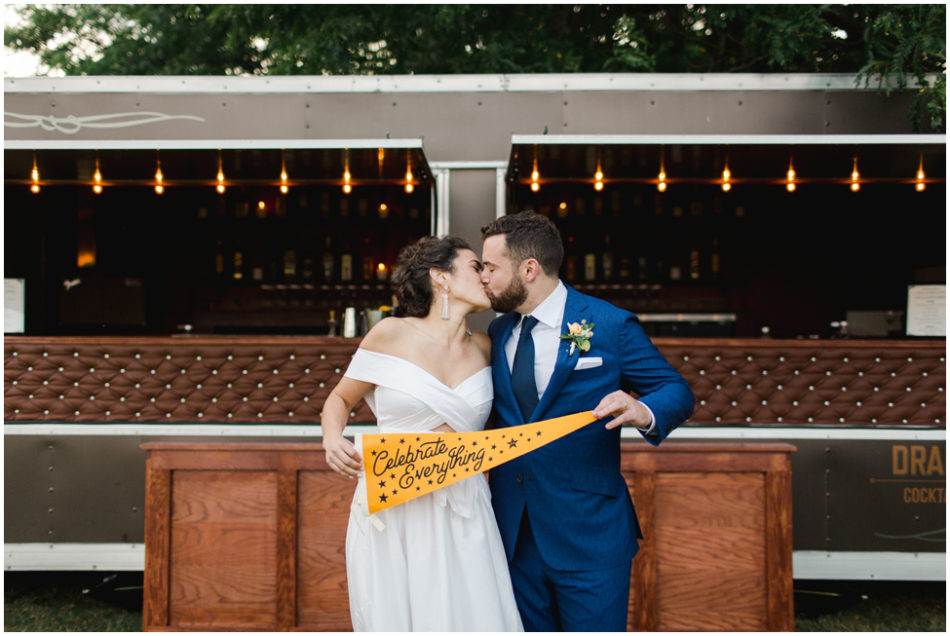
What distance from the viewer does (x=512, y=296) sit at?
225 centimetres

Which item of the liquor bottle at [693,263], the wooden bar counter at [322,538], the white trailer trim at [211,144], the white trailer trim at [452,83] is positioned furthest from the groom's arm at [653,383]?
the liquor bottle at [693,263]

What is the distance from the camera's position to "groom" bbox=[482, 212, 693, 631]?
211 cm

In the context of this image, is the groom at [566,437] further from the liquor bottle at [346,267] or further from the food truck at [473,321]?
the liquor bottle at [346,267]

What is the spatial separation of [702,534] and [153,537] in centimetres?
335

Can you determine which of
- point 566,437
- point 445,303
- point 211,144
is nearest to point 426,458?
point 566,437

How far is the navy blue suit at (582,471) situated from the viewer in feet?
6.93

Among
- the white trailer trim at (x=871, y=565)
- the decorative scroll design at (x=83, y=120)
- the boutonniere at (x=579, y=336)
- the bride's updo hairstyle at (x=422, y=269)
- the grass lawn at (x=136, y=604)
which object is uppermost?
the decorative scroll design at (x=83, y=120)

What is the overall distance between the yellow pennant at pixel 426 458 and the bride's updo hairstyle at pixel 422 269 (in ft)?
1.94

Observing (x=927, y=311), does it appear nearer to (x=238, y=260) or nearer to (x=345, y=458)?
→ (x=345, y=458)

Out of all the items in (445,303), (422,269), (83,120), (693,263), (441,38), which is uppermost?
(441,38)

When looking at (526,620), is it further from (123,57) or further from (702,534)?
(123,57)

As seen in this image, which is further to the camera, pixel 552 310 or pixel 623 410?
pixel 552 310

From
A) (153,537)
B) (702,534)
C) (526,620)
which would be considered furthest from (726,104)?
(153,537)

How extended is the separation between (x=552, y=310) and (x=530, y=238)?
11.8 inches
